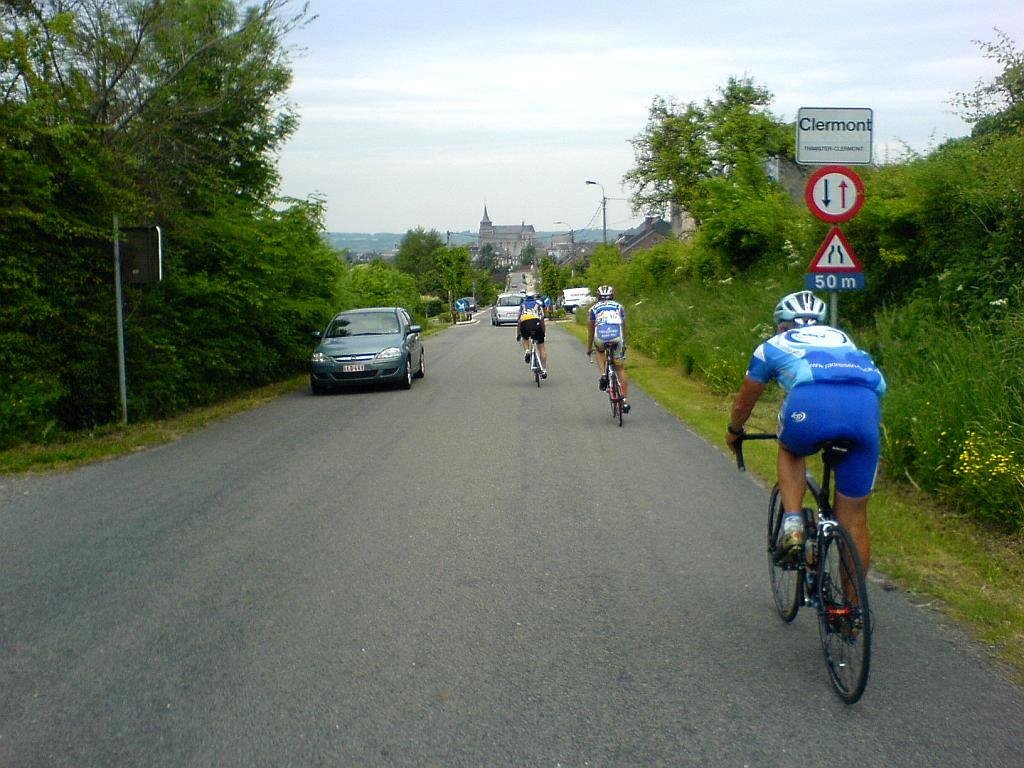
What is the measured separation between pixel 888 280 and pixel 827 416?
392 inches

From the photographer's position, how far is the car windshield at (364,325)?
20.2 m

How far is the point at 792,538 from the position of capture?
16.4 ft

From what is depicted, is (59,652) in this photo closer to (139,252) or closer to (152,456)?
(152,456)

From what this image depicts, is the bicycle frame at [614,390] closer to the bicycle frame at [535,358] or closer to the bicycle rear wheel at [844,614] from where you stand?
the bicycle frame at [535,358]

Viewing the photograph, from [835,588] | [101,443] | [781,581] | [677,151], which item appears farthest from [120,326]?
A: [677,151]

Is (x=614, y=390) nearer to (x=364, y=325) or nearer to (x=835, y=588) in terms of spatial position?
(x=364, y=325)

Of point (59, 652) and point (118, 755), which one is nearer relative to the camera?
point (118, 755)

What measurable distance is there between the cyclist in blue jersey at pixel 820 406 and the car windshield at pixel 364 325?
15408mm

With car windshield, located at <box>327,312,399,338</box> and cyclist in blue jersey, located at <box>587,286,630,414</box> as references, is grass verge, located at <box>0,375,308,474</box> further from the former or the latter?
cyclist in blue jersey, located at <box>587,286,630,414</box>

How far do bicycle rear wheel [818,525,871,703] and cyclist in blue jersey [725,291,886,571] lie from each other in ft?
0.50

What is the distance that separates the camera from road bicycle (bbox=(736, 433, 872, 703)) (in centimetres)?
443

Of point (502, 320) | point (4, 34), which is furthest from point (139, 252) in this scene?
point (502, 320)

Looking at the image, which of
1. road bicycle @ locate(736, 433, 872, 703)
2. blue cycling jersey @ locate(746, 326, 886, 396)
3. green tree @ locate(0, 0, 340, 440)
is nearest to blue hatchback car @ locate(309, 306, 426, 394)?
green tree @ locate(0, 0, 340, 440)

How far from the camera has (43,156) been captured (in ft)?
41.5
